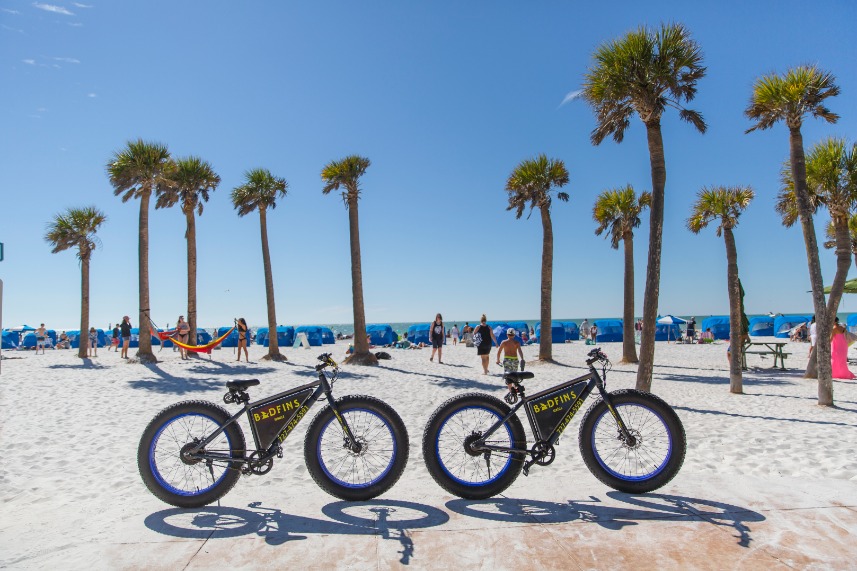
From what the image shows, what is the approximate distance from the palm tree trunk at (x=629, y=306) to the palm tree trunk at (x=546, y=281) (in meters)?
2.67

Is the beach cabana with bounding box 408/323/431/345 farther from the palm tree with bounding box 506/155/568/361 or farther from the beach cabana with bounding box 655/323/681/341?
the palm tree with bounding box 506/155/568/361

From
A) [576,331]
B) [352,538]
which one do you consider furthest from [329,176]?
[576,331]

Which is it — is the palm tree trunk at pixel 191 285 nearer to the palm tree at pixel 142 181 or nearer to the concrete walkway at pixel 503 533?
the palm tree at pixel 142 181

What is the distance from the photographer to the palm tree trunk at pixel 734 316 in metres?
12.0

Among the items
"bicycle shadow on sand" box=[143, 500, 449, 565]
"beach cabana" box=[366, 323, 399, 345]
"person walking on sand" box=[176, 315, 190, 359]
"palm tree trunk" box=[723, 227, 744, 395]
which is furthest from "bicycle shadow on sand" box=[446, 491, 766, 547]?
"beach cabana" box=[366, 323, 399, 345]

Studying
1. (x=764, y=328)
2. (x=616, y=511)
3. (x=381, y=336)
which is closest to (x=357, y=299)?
(x=616, y=511)

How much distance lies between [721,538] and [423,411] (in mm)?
6608

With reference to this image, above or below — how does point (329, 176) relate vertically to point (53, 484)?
above

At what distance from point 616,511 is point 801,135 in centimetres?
993

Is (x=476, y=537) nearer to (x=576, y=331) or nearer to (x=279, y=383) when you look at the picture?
(x=279, y=383)

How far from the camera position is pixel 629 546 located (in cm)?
321

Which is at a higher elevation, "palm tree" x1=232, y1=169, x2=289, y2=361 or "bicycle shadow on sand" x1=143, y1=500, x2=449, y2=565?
"palm tree" x1=232, y1=169, x2=289, y2=361

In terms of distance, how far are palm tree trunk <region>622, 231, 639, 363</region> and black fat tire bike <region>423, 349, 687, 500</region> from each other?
15253mm

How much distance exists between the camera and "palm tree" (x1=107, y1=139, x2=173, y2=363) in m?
19.5
